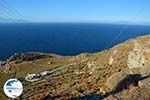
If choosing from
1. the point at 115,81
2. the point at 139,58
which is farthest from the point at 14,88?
the point at 139,58

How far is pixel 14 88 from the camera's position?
54.2 feet

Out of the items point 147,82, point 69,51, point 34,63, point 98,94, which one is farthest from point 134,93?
point 69,51

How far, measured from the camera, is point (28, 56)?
107625mm

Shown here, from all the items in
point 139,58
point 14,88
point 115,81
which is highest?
point 14,88

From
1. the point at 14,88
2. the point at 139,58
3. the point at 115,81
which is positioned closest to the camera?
the point at 14,88

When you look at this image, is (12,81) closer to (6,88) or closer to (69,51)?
(6,88)

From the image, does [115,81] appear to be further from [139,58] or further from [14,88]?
[14,88]

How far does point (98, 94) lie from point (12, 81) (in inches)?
414

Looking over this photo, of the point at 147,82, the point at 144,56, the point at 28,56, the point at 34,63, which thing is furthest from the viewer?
the point at 28,56

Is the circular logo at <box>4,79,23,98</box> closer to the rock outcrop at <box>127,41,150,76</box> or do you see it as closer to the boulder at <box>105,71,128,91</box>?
the boulder at <box>105,71,128,91</box>

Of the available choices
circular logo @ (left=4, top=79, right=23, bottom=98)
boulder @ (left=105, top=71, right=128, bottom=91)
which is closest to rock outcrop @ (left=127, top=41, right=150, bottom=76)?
boulder @ (left=105, top=71, right=128, bottom=91)

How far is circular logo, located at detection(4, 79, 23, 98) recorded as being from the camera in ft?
53.6

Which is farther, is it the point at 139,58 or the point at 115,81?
the point at 139,58

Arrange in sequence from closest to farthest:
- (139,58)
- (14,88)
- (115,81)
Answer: (14,88), (115,81), (139,58)
